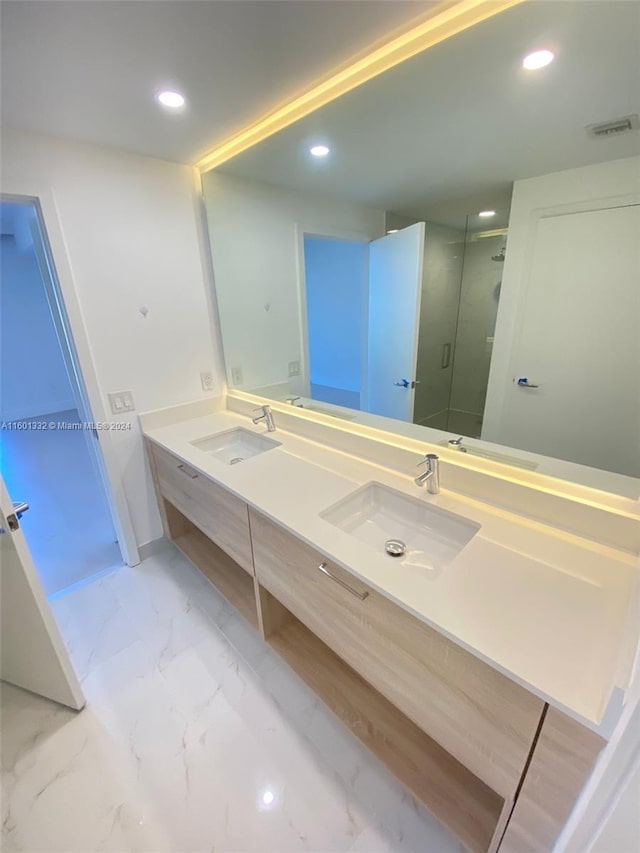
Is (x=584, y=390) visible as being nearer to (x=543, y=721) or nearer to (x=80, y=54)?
(x=543, y=721)

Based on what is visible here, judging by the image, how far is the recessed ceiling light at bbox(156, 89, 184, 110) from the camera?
1173mm

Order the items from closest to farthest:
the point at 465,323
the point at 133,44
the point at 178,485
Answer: the point at 133,44, the point at 465,323, the point at 178,485

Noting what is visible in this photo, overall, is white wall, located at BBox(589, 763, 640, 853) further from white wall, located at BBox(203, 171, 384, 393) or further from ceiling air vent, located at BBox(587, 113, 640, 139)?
white wall, located at BBox(203, 171, 384, 393)

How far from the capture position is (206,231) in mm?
1979

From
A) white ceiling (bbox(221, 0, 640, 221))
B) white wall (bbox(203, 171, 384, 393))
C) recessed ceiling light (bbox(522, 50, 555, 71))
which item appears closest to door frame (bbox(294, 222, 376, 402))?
white wall (bbox(203, 171, 384, 393))

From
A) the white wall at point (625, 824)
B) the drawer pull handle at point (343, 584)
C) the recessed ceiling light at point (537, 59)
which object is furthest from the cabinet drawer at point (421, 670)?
the recessed ceiling light at point (537, 59)

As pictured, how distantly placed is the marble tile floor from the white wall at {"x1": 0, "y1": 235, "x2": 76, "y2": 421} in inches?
172

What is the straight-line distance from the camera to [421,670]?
2.87 feet

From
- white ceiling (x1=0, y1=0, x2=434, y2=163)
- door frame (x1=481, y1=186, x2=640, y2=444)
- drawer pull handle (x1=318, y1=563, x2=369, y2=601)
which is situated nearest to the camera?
white ceiling (x1=0, y1=0, x2=434, y2=163)

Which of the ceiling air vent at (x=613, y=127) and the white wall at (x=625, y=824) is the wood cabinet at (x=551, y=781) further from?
the ceiling air vent at (x=613, y=127)

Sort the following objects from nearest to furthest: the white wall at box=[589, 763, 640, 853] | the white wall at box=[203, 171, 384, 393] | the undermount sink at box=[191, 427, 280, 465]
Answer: the white wall at box=[589, 763, 640, 853] → the white wall at box=[203, 171, 384, 393] → the undermount sink at box=[191, 427, 280, 465]

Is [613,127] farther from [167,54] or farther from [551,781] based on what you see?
[551,781]

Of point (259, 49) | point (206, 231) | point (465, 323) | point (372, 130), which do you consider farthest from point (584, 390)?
point (206, 231)

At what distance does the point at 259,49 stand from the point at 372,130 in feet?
1.60
